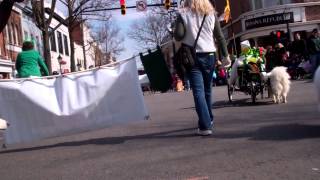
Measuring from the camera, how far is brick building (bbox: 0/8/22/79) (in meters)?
39.6

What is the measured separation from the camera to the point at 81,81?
8289 millimetres

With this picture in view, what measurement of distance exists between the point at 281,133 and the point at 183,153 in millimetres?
1654

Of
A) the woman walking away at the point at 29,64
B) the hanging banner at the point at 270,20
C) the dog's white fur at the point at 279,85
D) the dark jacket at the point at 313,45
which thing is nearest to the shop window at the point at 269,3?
the hanging banner at the point at 270,20

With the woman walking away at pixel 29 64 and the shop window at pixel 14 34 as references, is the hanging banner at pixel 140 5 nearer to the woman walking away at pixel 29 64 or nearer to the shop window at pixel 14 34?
the shop window at pixel 14 34

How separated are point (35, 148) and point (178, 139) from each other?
87.2 inches

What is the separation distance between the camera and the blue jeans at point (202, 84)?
26.0 feet

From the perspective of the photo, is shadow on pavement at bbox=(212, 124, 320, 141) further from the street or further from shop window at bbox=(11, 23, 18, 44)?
shop window at bbox=(11, 23, 18, 44)

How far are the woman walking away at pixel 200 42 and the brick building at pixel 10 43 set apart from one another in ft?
103

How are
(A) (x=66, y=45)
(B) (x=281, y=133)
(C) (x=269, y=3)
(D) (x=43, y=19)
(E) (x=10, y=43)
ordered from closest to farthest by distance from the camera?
(B) (x=281, y=133), (C) (x=269, y=3), (D) (x=43, y=19), (E) (x=10, y=43), (A) (x=66, y=45)

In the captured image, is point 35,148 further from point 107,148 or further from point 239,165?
point 239,165

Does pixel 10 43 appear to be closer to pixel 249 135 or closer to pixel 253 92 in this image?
pixel 253 92

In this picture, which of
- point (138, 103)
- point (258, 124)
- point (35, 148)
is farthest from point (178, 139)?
point (35, 148)

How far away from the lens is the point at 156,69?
28.7 feet

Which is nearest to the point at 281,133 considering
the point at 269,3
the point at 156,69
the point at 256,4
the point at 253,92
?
the point at 156,69
